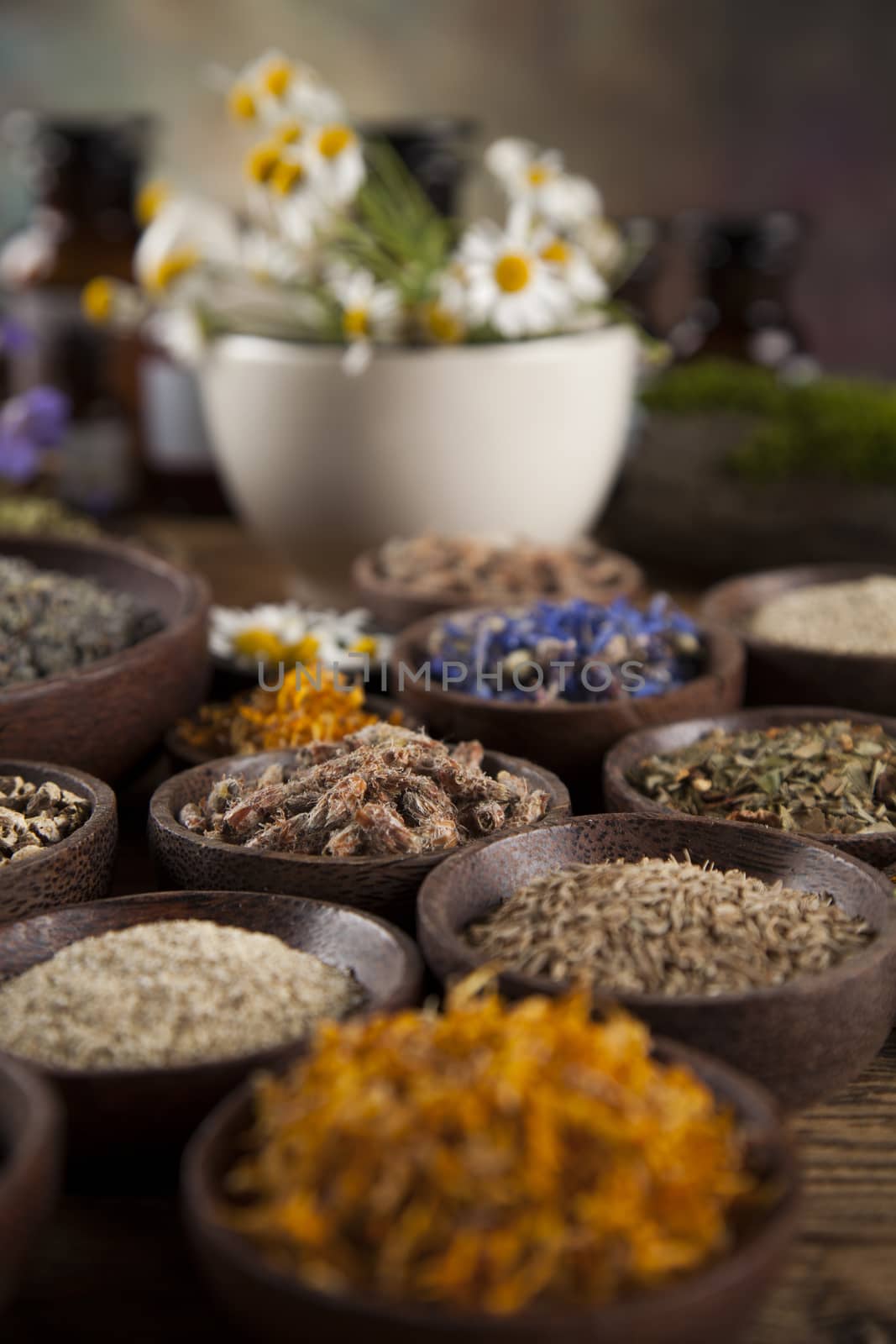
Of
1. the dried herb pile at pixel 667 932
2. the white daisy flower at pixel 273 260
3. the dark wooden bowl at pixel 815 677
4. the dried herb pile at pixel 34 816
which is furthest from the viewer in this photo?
the white daisy flower at pixel 273 260

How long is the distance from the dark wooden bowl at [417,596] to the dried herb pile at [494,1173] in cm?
90

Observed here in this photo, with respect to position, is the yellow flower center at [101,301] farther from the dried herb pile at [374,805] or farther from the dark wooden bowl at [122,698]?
the dried herb pile at [374,805]

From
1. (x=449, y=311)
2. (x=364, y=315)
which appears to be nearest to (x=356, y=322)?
(x=364, y=315)

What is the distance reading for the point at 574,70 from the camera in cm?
316

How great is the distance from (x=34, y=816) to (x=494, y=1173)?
545mm

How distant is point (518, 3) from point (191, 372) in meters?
1.43

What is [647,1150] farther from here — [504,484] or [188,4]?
[188,4]

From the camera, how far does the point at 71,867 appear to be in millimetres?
961

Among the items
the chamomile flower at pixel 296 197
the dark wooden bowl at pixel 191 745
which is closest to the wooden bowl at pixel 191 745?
the dark wooden bowl at pixel 191 745

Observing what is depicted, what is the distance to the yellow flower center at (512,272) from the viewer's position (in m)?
1.78

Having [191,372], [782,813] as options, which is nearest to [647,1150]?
[782,813]

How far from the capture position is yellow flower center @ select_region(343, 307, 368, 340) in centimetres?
175

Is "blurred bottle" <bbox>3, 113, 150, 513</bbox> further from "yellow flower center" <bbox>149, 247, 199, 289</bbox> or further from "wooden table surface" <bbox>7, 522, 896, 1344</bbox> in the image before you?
"wooden table surface" <bbox>7, 522, 896, 1344</bbox>

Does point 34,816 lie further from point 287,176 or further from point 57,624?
point 287,176
